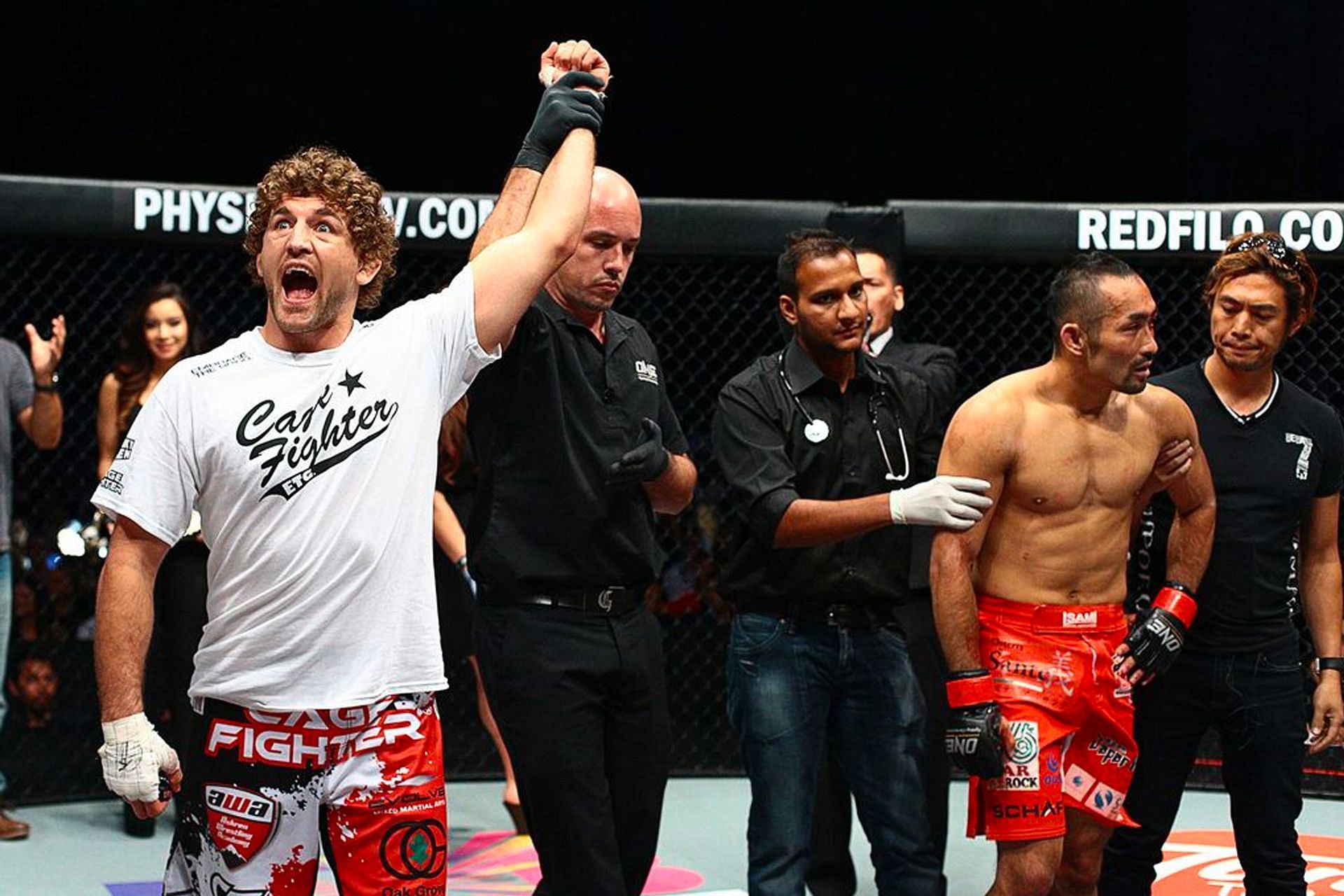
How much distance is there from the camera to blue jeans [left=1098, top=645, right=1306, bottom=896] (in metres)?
3.68

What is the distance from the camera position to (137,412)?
4.68 meters

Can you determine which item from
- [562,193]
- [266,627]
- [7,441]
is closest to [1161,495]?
[562,193]

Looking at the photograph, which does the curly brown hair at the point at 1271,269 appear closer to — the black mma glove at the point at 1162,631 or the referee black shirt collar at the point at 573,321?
the black mma glove at the point at 1162,631

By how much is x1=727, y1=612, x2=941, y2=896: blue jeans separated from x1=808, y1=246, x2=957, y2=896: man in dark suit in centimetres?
64

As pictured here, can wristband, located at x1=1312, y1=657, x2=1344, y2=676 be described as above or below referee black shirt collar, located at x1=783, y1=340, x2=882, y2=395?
below

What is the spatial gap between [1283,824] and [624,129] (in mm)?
6708

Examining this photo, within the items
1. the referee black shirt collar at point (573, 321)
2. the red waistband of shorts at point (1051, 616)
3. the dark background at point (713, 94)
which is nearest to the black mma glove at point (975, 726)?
the red waistband of shorts at point (1051, 616)

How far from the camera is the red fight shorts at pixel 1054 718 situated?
3379mm

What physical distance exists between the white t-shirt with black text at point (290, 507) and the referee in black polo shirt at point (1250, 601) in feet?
6.05

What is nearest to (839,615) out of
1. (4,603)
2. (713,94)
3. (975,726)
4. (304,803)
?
(975,726)

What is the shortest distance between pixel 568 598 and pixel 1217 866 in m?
2.51

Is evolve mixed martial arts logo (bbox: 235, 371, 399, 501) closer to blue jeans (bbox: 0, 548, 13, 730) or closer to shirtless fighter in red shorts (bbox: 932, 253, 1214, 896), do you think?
shirtless fighter in red shorts (bbox: 932, 253, 1214, 896)

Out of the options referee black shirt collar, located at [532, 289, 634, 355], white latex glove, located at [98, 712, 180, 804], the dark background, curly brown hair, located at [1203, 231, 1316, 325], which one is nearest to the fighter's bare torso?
curly brown hair, located at [1203, 231, 1316, 325]

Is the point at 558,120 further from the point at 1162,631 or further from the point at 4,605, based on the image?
the point at 4,605
